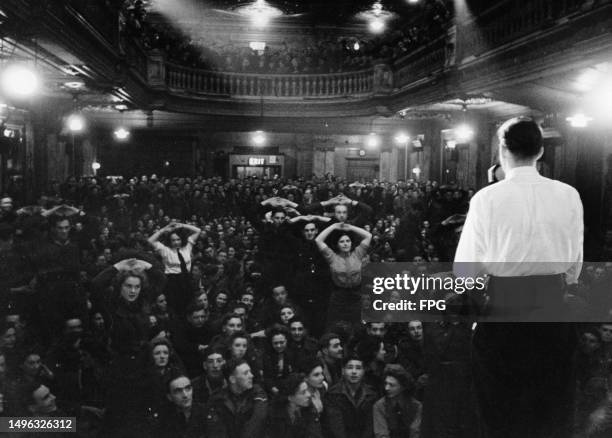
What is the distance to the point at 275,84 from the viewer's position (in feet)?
71.0

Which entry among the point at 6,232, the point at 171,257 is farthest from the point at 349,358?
the point at 6,232

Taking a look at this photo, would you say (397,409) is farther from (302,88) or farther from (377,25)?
(377,25)

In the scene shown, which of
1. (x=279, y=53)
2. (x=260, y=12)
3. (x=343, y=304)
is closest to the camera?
(x=343, y=304)

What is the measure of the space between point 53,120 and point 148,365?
14.9 meters

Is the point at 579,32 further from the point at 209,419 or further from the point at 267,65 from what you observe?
the point at 267,65

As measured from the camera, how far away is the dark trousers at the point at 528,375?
2225 mm

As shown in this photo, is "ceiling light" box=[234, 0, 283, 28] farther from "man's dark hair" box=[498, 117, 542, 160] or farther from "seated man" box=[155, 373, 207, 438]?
"man's dark hair" box=[498, 117, 542, 160]

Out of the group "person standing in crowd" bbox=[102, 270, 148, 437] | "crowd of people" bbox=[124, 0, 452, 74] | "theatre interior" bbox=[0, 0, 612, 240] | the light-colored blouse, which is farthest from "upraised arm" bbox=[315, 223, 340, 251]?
"crowd of people" bbox=[124, 0, 452, 74]

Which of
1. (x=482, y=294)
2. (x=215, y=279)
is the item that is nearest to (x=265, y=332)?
(x=215, y=279)

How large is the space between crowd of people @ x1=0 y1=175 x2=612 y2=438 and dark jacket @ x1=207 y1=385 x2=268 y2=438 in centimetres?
1

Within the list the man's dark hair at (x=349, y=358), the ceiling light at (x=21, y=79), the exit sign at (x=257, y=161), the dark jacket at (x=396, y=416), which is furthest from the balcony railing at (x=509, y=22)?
the exit sign at (x=257, y=161)

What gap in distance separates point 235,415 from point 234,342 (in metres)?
0.91

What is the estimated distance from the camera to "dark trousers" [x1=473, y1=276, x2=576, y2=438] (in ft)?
7.30

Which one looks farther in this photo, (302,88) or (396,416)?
(302,88)
